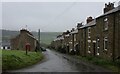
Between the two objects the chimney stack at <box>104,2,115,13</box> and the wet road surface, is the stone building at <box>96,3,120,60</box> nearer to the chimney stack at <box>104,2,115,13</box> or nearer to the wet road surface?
the chimney stack at <box>104,2,115,13</box>

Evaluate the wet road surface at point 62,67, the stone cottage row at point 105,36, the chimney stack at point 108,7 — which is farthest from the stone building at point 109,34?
the wet road surface at point 62,67

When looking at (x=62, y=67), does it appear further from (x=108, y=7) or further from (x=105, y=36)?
(x=108, y=7)

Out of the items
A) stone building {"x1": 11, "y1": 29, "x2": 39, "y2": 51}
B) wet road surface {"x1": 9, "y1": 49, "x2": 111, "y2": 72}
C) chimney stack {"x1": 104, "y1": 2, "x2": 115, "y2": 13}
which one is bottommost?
wet road surface {"x1": 9, "y1": 49, "x2": 111, "y2": 72}

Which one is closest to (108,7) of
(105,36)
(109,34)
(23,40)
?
(105,36)

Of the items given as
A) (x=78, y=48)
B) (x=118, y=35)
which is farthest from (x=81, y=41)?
(x=118, y=35)

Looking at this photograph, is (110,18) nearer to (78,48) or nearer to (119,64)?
(119,64)

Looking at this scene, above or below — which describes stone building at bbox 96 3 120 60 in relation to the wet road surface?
above

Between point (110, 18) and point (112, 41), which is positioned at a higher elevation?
point (110, 18)

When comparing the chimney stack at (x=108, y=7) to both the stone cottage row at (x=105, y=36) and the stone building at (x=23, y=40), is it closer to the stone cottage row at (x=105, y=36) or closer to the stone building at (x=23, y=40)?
the stone cottage row at (x=105, y=36)

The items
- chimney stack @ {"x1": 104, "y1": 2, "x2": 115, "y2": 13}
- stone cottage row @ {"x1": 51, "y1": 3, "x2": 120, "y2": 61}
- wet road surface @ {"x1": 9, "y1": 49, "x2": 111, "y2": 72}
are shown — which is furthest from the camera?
chimney stack @ {"x1": 104, "y1": 2, "x2": 115, "y2": 13}

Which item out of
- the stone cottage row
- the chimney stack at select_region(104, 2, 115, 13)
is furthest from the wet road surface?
the chimney stack at select_region(104, 2, 115, 13)

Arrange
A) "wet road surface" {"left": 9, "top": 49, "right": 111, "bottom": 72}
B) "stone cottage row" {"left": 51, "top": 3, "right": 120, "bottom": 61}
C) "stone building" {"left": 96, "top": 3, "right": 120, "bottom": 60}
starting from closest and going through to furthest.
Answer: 1. "wet road surface" {"left": 9, "top": 49, "right": 111, "bottom": 72}
2. "stone building" {"left": 96, "top": 3, "right": 120, "bottom": 60}
3. "stone cottage row" {"left": 51, "top": 3, "right": 120, "bottom": 61}

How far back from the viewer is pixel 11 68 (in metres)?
20.3

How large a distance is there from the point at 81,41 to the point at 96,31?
39.6 feet
